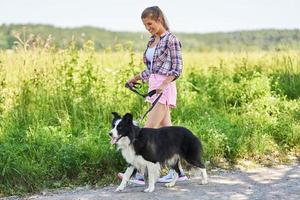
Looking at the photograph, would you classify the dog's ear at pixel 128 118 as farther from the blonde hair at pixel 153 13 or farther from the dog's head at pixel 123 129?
the blonde hair at pixel 153 13

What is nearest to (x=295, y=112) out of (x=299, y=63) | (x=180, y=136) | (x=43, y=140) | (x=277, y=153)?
(x=277, y=153)

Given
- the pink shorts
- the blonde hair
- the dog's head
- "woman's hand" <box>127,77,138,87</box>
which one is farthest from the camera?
"woman's hand" <box>127,77,138,87</box>

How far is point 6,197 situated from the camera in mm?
6535

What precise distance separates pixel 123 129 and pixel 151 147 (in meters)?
0.42

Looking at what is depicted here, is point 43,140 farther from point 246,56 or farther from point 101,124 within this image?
point 246,56

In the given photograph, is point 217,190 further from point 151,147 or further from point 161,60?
point 161,60

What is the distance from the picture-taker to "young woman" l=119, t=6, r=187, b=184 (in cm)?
645

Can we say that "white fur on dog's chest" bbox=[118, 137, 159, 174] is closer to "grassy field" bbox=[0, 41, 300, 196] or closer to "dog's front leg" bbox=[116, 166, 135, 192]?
"dog's front leg" bbox=[116, 166, 135, 192]

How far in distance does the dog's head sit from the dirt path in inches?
26.1

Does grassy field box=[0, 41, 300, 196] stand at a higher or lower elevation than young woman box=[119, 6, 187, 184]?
lower

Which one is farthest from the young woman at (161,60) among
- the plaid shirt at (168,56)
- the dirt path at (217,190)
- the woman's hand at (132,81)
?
the dirt path at (217,190)

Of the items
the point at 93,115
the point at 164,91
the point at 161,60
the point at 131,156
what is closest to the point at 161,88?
the point at 164,91

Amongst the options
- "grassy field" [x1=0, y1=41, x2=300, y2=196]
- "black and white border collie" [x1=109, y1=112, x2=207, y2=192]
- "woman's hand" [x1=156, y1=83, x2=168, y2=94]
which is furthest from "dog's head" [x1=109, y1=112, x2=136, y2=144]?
"grassy field" [x1=0, y1=41, x2=300, y2=196]

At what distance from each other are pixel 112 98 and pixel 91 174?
2444 millimetres
